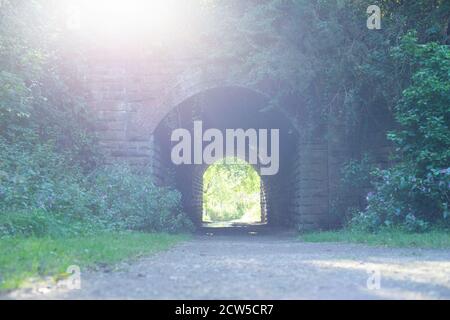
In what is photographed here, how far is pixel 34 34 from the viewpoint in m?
12.5

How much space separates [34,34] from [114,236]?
542 cm

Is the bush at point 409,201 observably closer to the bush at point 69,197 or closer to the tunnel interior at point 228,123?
the tunnel interior at point 228,123

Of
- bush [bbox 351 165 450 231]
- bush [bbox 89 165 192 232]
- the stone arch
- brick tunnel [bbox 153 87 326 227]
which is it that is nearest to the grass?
bush [bbox 351 165 450 231]

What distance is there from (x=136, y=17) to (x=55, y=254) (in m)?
9.59

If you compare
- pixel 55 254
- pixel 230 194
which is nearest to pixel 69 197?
pixel 55 254

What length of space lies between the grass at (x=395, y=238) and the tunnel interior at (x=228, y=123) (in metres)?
4.33

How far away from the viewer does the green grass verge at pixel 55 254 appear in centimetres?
498

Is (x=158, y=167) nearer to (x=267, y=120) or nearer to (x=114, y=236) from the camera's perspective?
(x=267, y=120)

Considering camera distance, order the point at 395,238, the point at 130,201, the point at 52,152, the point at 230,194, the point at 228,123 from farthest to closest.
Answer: the point at 230,194
the point at 228,123
the point at 52,152
the point at 130,201
the point at 395,238

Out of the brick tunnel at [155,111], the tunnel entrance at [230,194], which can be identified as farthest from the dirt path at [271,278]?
the tunnel entrance at [230,194]

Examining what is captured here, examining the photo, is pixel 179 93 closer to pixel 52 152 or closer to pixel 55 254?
pixel 52 152

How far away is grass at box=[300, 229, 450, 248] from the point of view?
8.60 metres

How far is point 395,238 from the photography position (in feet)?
30.7
